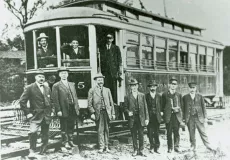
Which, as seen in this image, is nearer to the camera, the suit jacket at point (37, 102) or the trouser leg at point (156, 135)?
the suit jacket at point (37, 102)

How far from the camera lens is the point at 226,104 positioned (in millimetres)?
6078

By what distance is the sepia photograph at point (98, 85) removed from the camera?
3512 mm

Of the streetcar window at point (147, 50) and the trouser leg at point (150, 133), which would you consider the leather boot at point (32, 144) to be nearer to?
the trouser leg at point (150, 133)

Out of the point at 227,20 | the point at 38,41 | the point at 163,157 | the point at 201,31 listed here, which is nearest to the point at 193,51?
the point at 201,31

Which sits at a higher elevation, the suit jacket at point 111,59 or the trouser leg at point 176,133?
the suit jacket at point 111,59

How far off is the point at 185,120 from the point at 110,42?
5.28 ft

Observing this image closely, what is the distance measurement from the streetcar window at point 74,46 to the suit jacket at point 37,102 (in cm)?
58

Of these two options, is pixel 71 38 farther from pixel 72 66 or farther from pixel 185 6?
pixel 185 6

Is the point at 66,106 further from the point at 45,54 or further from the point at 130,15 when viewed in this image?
the point at 130,15

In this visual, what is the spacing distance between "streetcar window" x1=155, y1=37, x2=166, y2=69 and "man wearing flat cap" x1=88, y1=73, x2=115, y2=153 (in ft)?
4.41

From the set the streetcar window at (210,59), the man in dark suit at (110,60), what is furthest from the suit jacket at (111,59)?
the streetcar window at (210,59)

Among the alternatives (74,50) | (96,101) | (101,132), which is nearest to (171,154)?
(101,132)

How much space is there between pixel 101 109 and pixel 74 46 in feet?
3.17

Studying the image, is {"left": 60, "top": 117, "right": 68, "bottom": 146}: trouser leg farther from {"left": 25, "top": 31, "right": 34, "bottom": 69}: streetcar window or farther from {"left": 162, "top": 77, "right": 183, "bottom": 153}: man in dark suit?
{"left": 162, "top": 77, "right": 183, "bottom": 153}: man in dark suit
